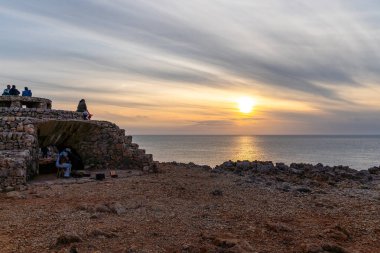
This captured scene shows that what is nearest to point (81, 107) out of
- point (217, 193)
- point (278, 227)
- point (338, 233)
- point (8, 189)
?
point (8, 189)

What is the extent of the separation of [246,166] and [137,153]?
824 cm

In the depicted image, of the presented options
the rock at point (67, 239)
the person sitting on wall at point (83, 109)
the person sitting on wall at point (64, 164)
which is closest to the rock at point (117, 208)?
the rock at point (67, 239)

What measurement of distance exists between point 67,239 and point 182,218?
12.2 feet

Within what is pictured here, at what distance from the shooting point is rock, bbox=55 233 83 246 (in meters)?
8.98

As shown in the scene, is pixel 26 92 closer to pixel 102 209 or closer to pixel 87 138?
pixel 87 138

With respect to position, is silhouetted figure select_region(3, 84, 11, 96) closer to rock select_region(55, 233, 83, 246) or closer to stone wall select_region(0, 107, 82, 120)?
stone wall select_region(0, 107, 82, 120)

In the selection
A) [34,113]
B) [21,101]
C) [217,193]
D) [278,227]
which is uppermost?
[21,101]

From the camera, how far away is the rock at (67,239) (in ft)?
29.5

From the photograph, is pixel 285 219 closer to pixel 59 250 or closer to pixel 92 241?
pixel 92 241

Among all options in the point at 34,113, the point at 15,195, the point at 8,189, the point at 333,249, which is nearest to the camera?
the point at 333,249

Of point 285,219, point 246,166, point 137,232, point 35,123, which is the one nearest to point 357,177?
point 246,166

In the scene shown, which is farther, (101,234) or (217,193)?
(217,193)

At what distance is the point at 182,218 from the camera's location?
37.9 ft

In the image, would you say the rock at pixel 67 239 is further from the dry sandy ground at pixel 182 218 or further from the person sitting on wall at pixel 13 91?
the person sitting on wall at pixel 13 91
